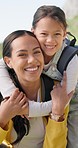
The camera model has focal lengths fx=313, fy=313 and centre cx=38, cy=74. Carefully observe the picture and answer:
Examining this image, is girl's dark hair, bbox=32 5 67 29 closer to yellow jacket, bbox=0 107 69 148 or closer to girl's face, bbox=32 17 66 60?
girl's face, bbox=32 17 66 60

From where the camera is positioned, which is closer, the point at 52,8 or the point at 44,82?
the point at 52,8

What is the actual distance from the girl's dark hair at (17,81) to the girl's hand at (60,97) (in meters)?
0.14

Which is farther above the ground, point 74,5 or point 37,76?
point 37,76

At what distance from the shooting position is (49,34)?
120 cm

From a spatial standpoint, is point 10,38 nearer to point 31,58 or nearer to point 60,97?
point 31,58

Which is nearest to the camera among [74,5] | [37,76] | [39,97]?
[37,76]

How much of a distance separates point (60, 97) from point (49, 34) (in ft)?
0.83

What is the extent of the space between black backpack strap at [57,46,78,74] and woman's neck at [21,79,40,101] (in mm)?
111

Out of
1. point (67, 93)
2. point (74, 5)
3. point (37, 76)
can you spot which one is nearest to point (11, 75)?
point (37, 76)

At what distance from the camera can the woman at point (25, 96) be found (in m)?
1.18

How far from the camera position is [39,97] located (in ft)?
4.26

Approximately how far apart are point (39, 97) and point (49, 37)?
0.26 m

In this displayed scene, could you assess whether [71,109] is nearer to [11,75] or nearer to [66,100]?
[66,100]

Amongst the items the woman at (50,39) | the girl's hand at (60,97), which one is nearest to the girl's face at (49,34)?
the woman at (50,39)
